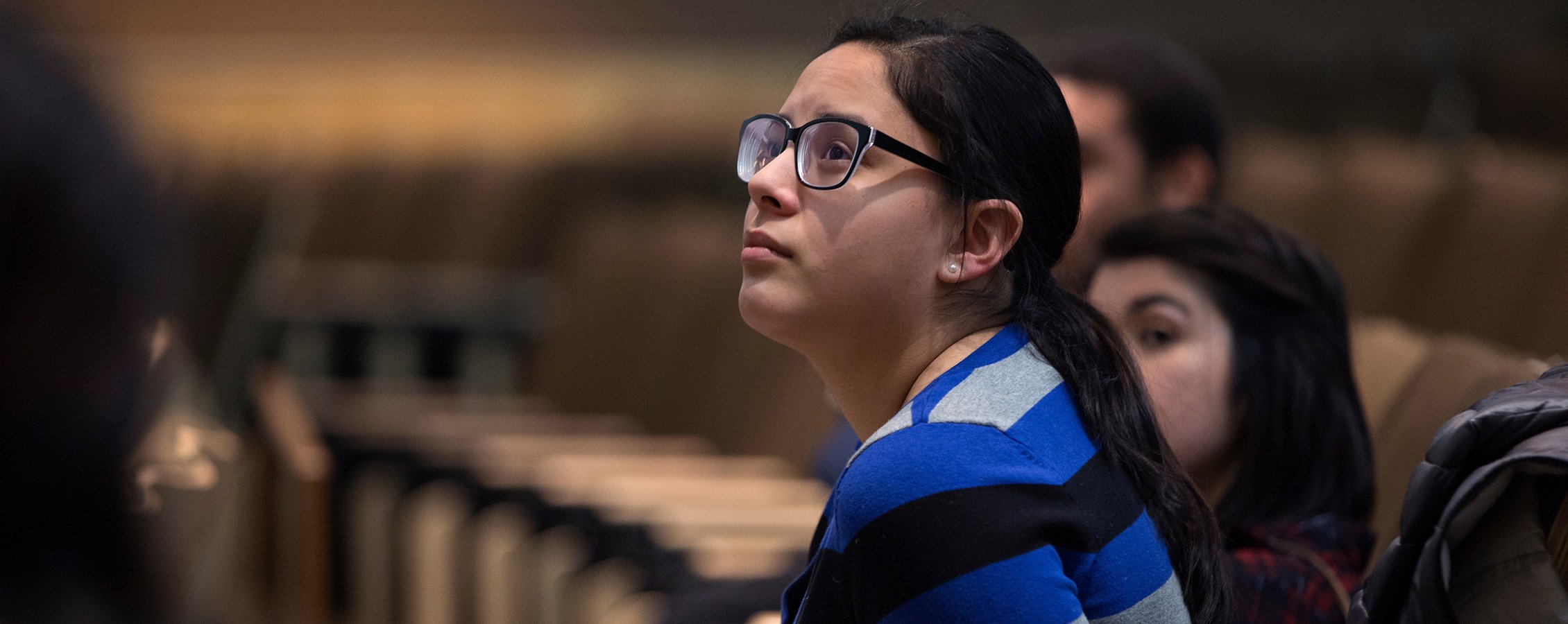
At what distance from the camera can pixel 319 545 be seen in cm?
150

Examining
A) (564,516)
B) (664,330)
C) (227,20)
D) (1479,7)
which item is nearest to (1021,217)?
(564,516)

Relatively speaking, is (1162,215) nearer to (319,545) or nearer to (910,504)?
(910,504)

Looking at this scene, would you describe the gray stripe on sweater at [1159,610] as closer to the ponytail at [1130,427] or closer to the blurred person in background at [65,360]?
the ponytail at [1130,427]

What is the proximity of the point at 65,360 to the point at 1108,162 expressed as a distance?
2.78 ft

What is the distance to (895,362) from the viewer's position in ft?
1.75

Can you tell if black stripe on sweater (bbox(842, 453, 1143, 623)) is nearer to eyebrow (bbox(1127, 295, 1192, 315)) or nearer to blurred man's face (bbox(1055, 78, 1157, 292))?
eyebrow (bbox(1127, 295, 1192, 315))

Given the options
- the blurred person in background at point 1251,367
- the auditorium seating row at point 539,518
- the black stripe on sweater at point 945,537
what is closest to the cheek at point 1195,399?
the blurred person in background at point 1251,367

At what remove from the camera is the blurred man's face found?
3.35ft

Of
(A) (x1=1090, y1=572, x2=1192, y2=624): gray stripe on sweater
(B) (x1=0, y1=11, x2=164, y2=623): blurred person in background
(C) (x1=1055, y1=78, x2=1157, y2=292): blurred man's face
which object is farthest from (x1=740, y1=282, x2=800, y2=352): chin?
(C) (x1=1055, y1=78, x2=1157, y2=292): blurred man's face

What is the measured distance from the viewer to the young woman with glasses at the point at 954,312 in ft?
1.55

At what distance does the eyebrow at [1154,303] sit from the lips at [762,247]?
311 mm

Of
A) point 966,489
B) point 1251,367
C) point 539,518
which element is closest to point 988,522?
point 966,489

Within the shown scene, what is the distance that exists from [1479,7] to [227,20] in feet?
7.45

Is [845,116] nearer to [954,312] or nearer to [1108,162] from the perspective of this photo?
[954,312]
